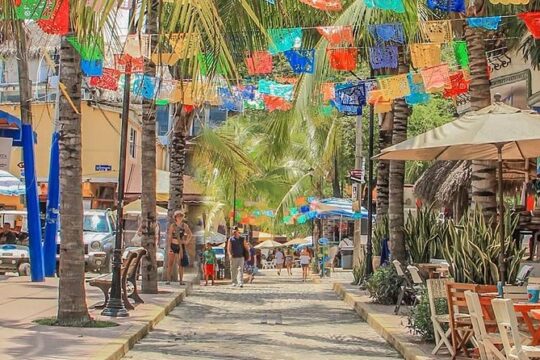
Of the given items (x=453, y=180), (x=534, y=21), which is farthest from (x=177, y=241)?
(x=534, y=21)

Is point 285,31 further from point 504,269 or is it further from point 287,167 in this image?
point 287,167

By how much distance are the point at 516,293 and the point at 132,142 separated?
3482 centimetres

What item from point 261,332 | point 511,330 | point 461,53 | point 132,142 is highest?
point 461,53

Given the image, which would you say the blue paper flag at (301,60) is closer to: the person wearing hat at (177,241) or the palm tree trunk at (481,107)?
the person wearing hat at (177,241)

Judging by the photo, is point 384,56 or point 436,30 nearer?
point 436,30

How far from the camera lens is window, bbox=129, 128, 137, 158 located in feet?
141

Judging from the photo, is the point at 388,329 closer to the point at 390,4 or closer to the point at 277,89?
the point at 390,4

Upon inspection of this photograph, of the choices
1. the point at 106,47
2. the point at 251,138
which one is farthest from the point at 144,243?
the point at 251,138

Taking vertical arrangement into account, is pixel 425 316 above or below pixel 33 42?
below

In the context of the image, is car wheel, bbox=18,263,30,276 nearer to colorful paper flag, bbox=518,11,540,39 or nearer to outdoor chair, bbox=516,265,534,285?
colorful paper flag, bbox=518,11,540,39

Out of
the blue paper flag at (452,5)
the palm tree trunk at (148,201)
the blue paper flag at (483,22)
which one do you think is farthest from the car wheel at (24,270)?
the blue paper flag at (483,22)

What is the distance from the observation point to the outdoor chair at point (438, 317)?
10.7m

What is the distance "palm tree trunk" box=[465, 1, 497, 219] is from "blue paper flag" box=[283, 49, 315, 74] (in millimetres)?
6560

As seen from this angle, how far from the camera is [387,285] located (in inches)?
698
